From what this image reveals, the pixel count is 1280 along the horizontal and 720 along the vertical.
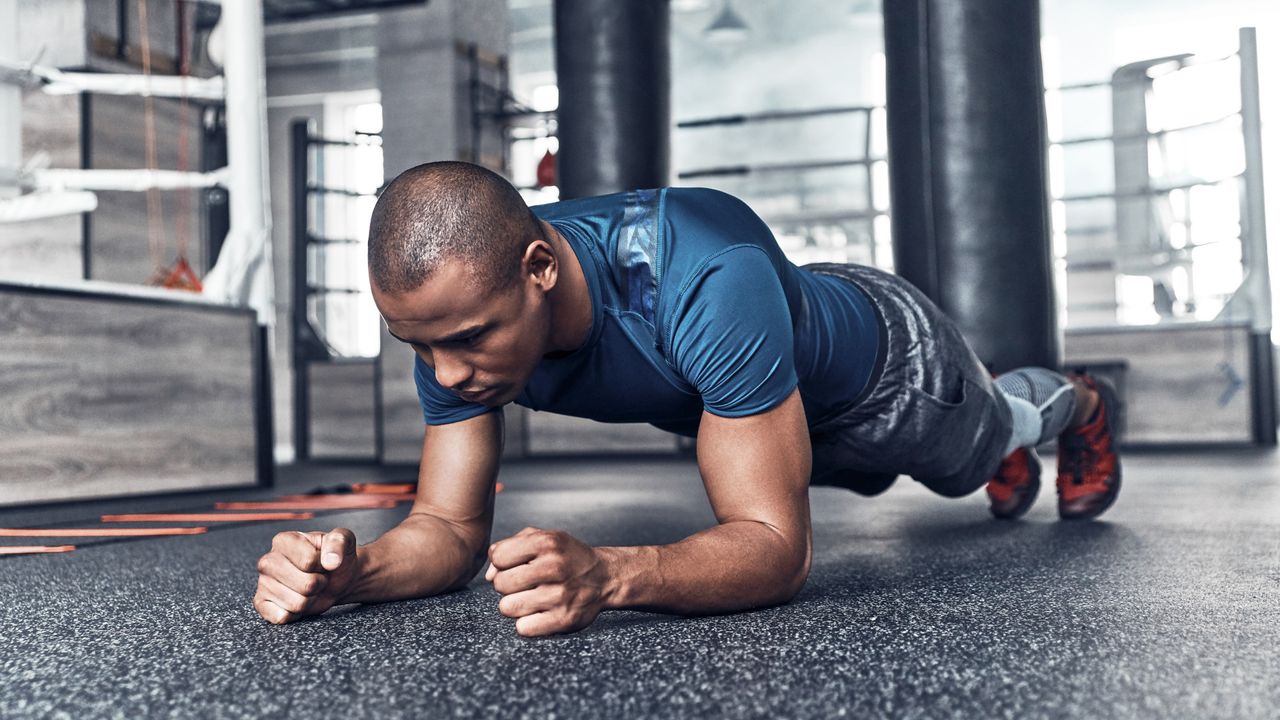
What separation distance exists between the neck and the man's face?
34mm

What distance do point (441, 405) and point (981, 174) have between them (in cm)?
170

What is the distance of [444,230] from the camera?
2.94ft

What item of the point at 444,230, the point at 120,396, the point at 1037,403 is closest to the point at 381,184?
the point at 120,396

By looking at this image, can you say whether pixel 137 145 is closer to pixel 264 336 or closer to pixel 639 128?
pixel 264 336

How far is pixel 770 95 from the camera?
→ 8805 millimetres

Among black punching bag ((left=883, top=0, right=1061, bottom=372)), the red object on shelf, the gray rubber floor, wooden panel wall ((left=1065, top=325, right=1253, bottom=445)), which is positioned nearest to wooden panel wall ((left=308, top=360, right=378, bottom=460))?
the red object on shelf

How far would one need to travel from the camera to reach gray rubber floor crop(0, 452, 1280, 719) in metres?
0.73

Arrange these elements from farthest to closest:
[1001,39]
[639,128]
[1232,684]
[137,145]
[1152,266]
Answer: [1152,266] → [137,145] → [639,128] → [1001,39] → [1232,684]

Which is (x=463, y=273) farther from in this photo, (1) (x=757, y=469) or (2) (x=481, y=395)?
(1) (x=757, y=469)

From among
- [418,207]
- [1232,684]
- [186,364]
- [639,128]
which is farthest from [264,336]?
[1232,684]

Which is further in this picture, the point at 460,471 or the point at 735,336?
the point at 460,471

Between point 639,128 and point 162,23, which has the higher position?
point 162,23

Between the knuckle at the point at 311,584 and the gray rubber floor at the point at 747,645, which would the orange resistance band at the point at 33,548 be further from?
the knuckle at the point at 311,584

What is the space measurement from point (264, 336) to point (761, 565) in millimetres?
2384
